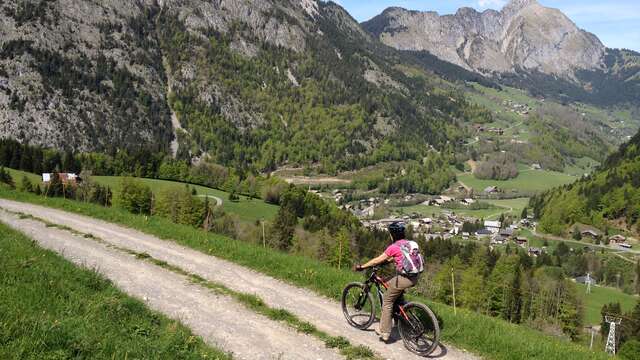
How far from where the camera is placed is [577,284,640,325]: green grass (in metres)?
99.5

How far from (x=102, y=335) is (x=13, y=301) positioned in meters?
A: 2.16

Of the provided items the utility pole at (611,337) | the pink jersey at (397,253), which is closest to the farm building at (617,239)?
the utility pole at (611,337)

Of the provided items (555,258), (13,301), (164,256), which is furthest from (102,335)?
(555,258)

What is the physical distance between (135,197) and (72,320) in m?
79.5

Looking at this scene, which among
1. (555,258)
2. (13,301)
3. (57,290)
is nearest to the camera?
(13,301)

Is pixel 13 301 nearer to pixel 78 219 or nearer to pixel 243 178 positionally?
pixel 78 219

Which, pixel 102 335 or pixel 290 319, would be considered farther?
pixel 290 319

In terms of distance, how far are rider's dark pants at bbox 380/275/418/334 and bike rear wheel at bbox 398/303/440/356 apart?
1.21 feet

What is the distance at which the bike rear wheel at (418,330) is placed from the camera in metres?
13.4

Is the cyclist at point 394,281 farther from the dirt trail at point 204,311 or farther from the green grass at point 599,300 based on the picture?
the green grass at point 599,300

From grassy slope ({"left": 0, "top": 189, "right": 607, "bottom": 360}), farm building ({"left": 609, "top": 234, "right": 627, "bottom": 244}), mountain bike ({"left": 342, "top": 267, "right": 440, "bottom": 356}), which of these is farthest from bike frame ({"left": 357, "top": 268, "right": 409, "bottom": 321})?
farm building ({"left": 609, "top": 234, "right": 627, "bottom": 244})

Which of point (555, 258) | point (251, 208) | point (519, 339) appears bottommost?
point (555, 258)

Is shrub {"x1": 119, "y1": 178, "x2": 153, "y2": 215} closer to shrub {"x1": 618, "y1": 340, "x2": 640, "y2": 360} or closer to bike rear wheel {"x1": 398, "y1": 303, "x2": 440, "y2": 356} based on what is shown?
shrub {"x1": 618, "y1": 340, "x2": 640, "y2": 360}

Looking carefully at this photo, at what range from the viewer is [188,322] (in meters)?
14.2
